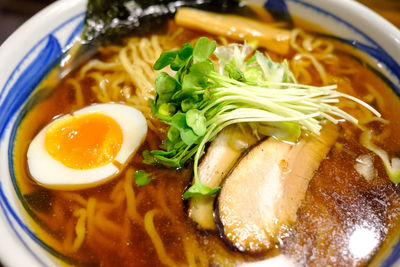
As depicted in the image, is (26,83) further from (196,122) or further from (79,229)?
(196,122)

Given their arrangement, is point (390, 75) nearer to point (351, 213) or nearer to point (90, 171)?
point (351, 213)

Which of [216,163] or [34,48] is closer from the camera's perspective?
[216,163]

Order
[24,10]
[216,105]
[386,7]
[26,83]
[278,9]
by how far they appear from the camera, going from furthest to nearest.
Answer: [24,10], [386,7], [278,9], [26,83], [216,105]

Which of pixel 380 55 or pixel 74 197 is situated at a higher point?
pixel 380 55

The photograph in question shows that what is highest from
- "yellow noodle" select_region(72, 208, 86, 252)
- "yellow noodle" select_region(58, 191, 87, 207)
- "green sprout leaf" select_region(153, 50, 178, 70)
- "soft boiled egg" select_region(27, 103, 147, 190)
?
"green sprout leaf" select_region(153, 50, 178, 70)

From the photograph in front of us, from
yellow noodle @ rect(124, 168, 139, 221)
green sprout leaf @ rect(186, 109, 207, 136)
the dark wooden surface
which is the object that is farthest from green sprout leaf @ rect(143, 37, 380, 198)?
the dark wooden surface

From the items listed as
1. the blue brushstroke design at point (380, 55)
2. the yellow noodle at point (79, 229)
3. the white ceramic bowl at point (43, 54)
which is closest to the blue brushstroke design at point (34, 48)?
the white ceramic bowl at point (43, 54)

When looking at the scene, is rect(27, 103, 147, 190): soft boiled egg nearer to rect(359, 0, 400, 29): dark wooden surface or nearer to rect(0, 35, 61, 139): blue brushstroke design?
rect(0, 35, 61, 139): blue brushstroke design

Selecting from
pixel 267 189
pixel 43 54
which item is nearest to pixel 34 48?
pixel 43 54
